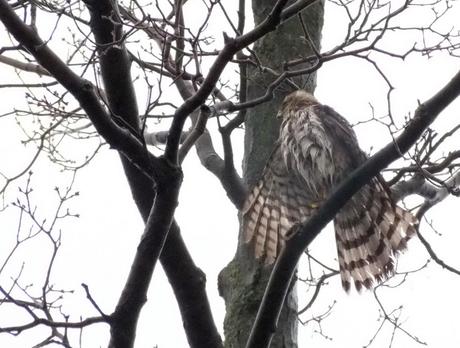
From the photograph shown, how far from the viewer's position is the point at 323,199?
479 cm

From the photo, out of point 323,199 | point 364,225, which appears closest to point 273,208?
point 323,199

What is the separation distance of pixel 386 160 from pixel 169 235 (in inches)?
39.6

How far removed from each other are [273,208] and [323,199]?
1.10 feet

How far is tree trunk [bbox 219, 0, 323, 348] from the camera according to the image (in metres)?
3.84

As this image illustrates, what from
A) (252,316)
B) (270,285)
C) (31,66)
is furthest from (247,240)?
(31,66)

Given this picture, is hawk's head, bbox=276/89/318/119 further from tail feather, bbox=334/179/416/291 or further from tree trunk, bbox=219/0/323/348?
tail feather, bbox=334/179/416/291

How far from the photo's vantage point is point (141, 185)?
328 cm

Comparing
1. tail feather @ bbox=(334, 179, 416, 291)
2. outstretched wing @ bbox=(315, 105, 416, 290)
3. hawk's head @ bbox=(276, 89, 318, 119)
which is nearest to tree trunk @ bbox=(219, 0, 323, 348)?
hawk's head @ bbox=(276, 89, 318, 119)

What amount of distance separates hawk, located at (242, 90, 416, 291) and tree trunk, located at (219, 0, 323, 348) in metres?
0.09

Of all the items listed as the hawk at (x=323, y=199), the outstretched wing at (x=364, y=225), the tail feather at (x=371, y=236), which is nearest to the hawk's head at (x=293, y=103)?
the hawk at (x=323, y=199)

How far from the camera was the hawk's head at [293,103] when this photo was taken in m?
4.61

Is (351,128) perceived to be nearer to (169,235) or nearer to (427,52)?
(427,52)

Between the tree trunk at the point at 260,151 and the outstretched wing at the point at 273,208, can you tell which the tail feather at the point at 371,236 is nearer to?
the outstretched wing at the point at 273,208

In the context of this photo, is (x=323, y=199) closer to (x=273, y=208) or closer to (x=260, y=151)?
(x=273, y=208)
